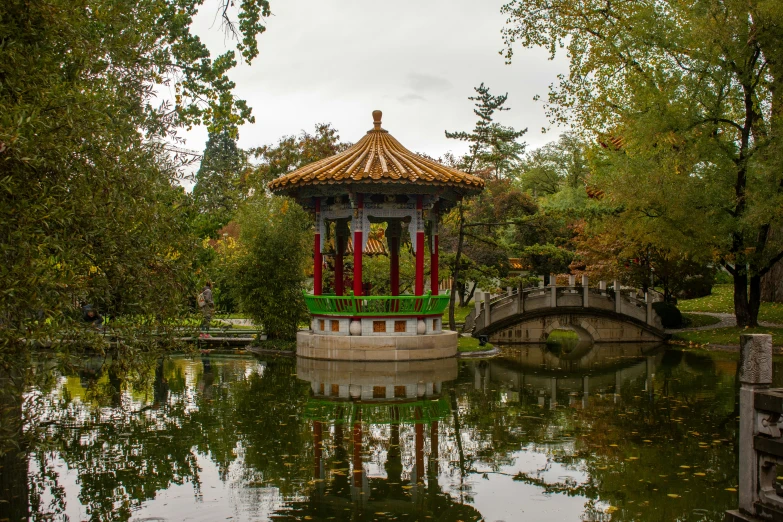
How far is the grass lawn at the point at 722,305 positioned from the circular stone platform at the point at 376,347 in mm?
13506

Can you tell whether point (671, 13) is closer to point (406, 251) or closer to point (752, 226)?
point (752, 226)

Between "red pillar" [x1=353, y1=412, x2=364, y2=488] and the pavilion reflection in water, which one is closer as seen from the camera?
the pavilion reflection in water

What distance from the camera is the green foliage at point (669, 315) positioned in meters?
27.5

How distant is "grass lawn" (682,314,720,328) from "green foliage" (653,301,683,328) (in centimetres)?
26

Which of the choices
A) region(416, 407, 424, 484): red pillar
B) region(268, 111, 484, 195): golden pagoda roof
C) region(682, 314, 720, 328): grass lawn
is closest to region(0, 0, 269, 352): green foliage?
region(416, 407, 424, 484): red pillar

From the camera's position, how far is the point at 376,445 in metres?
9.28

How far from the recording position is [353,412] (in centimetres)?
1172

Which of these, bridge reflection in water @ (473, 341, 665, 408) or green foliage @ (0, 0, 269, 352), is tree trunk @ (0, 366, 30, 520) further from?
bridge reflection in water @ (473, 341, 665, 408)

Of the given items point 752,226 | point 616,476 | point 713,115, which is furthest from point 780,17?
point 616,476

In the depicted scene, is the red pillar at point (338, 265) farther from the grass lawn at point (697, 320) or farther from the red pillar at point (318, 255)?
the grass lawn at point (697, 320)

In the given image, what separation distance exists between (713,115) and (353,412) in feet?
54.3

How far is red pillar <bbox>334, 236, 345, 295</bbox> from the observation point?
21672 millimetres

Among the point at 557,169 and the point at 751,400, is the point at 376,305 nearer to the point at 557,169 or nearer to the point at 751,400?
the point at 751,400

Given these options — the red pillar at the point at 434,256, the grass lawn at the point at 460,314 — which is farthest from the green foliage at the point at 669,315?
the red pillar at the point at 434,256
